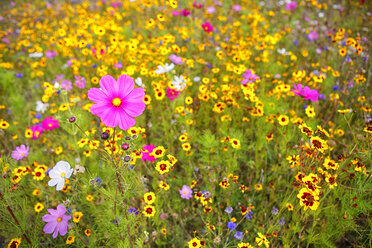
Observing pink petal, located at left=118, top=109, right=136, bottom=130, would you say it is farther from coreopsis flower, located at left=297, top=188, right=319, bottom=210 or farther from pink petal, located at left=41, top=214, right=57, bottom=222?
coreopsis flower, located at left=297, top=188, right=319, bottom=210

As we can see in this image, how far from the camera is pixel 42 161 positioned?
2316mm

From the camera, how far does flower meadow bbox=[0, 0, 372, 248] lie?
1.48 metres

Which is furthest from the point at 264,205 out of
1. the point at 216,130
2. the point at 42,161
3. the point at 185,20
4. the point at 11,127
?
the point at 185,20

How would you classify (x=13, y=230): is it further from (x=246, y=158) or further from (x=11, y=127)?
(x=246, y=158)

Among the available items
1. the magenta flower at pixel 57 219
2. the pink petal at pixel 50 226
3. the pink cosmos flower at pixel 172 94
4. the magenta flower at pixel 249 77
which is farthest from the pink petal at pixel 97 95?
the magenta flower at pixel 249 77

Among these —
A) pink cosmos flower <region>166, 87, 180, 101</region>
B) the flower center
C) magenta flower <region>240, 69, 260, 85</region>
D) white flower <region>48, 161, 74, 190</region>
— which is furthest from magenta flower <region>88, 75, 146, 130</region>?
magenta flower <region>240, 69, 260, 85</region>

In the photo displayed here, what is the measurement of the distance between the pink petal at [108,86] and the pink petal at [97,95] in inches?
0.7

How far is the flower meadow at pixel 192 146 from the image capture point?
148 cm

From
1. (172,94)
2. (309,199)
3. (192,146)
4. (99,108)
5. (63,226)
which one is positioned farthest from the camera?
(192,146)

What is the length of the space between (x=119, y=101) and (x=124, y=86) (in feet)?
0.28

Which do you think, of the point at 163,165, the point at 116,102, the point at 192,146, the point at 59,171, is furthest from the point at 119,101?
the point at 192,146

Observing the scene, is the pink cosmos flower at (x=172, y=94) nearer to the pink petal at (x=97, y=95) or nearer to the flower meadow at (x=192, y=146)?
the flower meadow at (x=192, y=146)

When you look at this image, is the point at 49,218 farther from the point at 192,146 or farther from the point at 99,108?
the point at 192,146

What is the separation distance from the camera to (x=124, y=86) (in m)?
1.14
